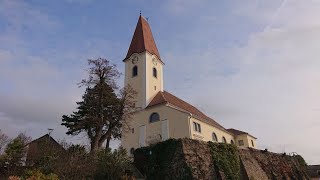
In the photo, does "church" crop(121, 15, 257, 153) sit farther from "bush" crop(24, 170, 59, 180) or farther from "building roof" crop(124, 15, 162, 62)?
"bush" crop(24, 170, 59, 180)

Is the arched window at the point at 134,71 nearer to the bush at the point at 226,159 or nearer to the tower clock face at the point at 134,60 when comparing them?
the tower clock face at the point at 134,60

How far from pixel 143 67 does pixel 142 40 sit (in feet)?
14.5

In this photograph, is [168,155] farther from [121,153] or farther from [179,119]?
[179,119]

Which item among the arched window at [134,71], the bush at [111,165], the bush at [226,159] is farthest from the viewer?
the arched window at [134,71]

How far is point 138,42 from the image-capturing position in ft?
145

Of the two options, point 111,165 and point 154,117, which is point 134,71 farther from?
point 111,165

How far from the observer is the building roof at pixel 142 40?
43544 millimetres

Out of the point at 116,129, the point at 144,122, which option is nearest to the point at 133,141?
the point at 144,122

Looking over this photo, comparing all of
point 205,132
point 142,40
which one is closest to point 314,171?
point 205,132

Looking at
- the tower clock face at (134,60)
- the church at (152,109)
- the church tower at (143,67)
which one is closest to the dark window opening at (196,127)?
the church at (152,109)

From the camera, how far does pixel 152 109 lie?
128 ft

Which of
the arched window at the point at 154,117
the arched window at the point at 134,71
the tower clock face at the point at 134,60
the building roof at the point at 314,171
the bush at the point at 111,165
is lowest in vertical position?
the bush at the point at 111,165

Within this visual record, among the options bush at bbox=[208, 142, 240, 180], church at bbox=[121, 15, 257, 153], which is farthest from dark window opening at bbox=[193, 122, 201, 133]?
bush at bbox=[208, 142, 240, 180]

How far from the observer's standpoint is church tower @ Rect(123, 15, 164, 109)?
40562 mm
